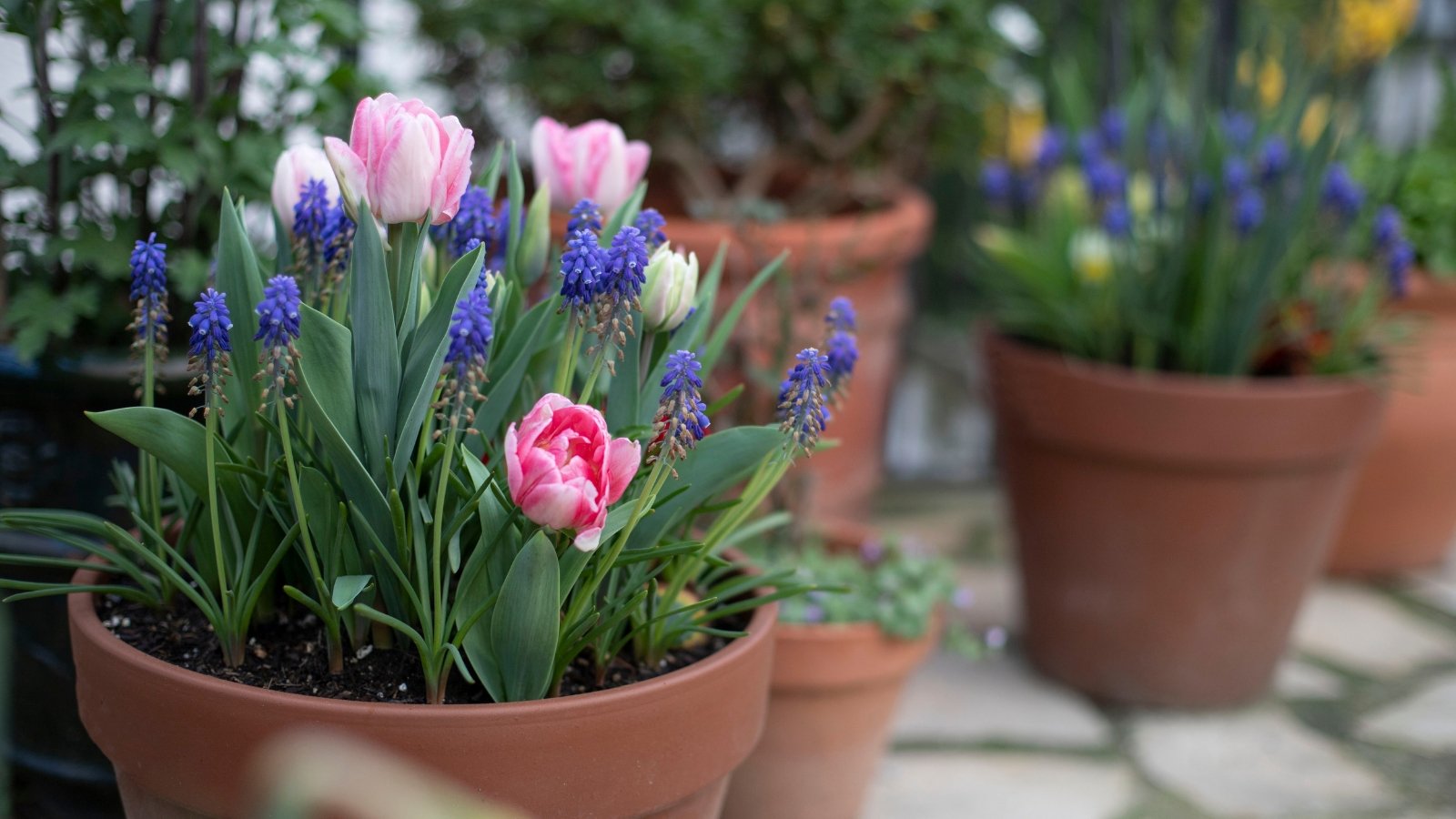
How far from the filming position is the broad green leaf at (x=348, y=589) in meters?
0.93

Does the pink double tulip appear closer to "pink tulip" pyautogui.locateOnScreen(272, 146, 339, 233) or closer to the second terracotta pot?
"pink tulip" pyautogui.locateOnScreen(272, 146, 339, 233)

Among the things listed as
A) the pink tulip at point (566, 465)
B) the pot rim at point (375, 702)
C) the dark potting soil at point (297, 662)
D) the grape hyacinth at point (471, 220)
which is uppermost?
the grape hyacinth at point (471, 220)

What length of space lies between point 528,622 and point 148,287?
38cm

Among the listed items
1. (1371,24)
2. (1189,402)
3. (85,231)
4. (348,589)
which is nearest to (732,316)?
(348,589)

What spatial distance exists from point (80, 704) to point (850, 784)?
2.98 feet

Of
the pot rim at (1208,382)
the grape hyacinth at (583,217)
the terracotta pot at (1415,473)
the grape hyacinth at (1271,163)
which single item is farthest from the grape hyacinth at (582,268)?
the terracotta pot at (1415,473)

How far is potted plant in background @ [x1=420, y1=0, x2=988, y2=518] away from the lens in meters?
2.15

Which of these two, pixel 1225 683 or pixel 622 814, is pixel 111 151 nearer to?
pixel 622 814

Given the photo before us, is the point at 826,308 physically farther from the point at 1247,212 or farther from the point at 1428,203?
the point at 1428,203

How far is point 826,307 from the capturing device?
2.02 meters

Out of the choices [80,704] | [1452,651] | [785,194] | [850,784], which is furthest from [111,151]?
[1452,651]

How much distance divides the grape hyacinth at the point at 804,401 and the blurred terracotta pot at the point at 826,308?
75cm

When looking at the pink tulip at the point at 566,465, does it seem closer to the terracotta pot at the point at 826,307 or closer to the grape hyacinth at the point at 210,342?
the grape hyacinth at the point at 210,342

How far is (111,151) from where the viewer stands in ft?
5.09
